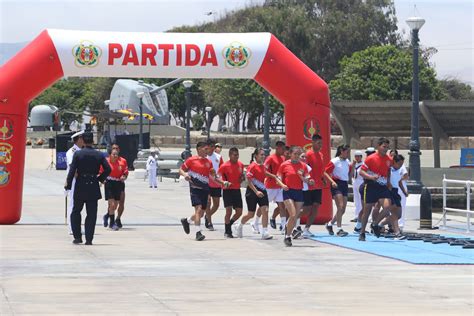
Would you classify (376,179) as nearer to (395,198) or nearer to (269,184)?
(395,198)

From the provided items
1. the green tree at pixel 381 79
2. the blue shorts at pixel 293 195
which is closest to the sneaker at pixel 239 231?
the blue shorts at pixel 293 195

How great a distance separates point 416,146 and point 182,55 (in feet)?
18.8

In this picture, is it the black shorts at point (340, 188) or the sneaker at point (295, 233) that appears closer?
the sneaker at point (295, 233)

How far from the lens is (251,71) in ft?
79.2

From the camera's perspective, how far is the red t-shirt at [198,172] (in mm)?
19812

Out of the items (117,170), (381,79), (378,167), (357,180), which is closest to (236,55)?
(357,180)

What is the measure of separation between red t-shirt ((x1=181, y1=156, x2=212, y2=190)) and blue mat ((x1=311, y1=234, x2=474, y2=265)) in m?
2.18

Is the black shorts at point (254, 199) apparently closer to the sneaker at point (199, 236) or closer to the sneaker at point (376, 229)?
the sneaker at point (199, 236)

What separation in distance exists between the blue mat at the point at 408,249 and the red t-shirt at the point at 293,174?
3.95ft

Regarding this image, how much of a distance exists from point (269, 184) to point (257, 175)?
0.38 meters

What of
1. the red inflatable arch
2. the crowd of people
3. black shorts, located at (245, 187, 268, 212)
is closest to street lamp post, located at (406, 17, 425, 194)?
the red inflatable arch

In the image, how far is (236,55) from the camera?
23922 millimetres

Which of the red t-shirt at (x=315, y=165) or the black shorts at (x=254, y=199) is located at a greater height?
the red t-shirt at (x=315, y=165)

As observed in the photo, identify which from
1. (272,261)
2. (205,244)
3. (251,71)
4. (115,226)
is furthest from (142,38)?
(272,261)
